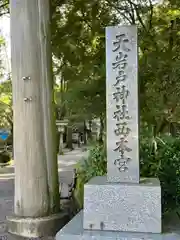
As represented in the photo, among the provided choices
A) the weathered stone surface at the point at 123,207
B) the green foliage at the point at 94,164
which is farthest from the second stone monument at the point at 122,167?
the green foliage at the point at 94,164

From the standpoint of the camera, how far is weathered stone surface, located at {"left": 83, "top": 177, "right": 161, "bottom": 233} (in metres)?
3.27

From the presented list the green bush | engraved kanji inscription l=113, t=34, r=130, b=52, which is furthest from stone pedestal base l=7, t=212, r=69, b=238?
engraved kanji inscription l=113, t=34, r=130, b=52

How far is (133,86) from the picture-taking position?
3447 mm

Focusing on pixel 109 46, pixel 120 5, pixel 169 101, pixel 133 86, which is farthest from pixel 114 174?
pixel 120 5

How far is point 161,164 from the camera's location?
4156 millimetres

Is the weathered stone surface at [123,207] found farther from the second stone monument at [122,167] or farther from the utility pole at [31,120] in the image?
the utility pole at [31,120]

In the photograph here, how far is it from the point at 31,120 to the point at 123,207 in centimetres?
178

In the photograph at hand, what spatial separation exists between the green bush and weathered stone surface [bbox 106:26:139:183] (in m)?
0.78

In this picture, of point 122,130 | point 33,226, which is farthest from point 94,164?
point 122,130

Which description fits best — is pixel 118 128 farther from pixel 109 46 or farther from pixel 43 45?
pixel 43 45

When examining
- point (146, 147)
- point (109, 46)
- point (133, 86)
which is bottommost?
point (146, 147)

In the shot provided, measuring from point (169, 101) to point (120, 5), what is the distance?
3514 millimetres

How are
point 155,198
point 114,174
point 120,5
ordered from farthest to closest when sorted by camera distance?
point 120,5 < point 114,174 < point 155,198

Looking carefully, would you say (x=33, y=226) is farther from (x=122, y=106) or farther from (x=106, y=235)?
(x=122, y=106)
